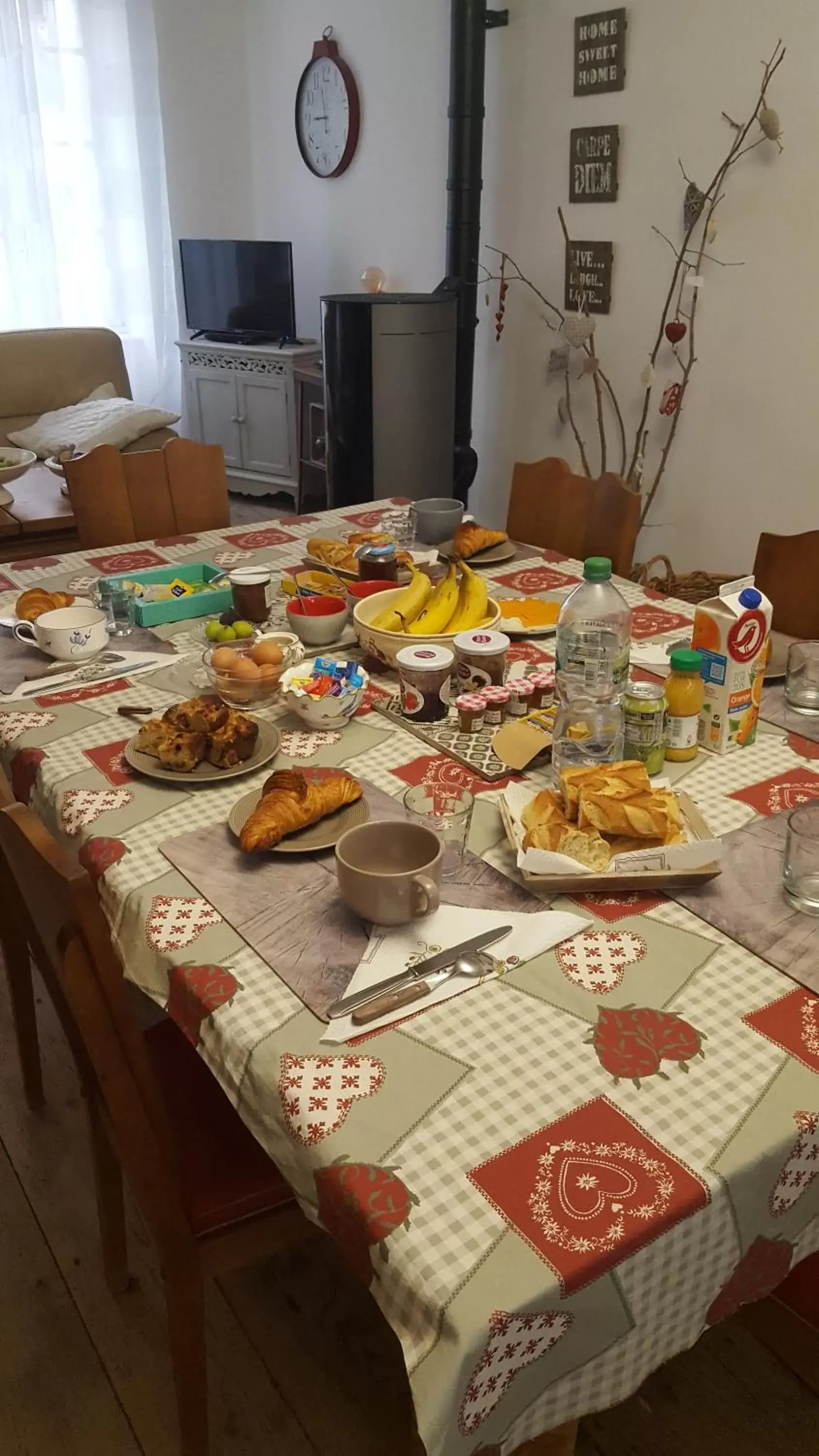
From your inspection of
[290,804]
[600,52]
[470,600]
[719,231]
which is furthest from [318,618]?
[600,52]

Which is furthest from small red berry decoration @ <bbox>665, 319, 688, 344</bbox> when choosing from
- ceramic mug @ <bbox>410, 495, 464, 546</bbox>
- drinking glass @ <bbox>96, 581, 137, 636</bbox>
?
drinking glass @ <bbox>96, 581, 137, 636</bbox>

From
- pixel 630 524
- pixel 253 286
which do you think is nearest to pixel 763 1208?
pixel 630 524

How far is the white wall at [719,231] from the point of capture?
9.82ft

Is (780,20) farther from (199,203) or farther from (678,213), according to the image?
(199,203)

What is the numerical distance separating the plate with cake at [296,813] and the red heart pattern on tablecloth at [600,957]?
286 mm

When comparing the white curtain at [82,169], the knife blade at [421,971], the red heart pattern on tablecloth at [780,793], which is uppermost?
the white curtain at [82,169]

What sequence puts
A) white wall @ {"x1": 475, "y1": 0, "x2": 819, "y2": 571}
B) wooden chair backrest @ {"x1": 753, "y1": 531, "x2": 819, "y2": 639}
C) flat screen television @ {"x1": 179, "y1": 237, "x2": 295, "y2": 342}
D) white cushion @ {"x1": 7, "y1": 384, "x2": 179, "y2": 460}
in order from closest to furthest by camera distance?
wooden chair backrest @ {"x1": 753, "y1": 531, "x2": 819, "y2": 639} → white wall @ {"x1": 475, "y1": 0, "x2": 819, "y2": 571} → white cushion @ {"x1": 7, "y1": 384, "x2": 179, "y2": 460} → flat screen television @ {"x1": 179, "y1": 237, "x2": 295, "y2": 342}

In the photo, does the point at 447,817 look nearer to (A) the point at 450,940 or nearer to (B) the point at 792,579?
(A) the point at 450,940

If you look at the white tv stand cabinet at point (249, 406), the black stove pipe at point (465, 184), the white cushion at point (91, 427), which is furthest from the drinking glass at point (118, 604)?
the white tv stand cabinet at point (249, 406)

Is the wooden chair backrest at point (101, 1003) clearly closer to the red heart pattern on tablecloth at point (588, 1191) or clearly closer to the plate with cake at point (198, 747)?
the plate with cake at point (198, 747)

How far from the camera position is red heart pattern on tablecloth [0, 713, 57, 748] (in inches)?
58.2

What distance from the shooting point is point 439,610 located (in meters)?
1.72

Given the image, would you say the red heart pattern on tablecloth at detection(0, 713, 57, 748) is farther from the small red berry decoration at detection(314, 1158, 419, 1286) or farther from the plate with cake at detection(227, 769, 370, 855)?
the small red berry decoration at detection(314, 1158, 419, 1286)

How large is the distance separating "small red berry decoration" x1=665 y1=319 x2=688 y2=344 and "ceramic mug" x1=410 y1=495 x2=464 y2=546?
1.51m
